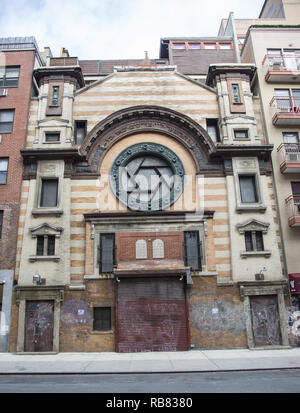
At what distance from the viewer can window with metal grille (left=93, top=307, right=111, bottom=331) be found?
61.4ft

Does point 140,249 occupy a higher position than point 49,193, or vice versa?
point 49,193

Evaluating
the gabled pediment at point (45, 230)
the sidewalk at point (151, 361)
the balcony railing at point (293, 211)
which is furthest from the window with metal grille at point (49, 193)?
the balcony railing at point (293, 211)

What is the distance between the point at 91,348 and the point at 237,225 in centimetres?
1095

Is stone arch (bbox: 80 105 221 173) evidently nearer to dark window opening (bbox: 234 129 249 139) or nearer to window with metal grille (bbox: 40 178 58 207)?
dark window opening (bbox: 234 129 249 139)

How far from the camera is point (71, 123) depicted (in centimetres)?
2233

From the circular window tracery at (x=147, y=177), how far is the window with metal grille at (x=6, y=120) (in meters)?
7.76

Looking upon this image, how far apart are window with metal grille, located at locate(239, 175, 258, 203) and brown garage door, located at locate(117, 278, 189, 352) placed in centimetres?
698

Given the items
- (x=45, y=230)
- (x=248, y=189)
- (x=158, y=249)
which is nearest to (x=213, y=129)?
(x=248, y=189)

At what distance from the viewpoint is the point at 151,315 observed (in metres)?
18.4

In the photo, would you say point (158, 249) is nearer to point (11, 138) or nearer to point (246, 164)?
point (246, 164)

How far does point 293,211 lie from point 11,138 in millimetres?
18629

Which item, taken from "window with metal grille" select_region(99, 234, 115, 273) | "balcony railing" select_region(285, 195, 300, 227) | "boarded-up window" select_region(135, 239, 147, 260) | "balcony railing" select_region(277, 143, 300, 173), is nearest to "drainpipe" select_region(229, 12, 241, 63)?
"balcony railing" select_region(277, 143, 300, 173)
